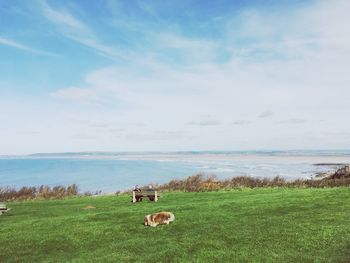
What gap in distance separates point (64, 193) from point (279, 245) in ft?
106

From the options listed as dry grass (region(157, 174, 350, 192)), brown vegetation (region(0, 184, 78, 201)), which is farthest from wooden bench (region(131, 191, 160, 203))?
brown vegetation (region(0, 184, 78, 201))

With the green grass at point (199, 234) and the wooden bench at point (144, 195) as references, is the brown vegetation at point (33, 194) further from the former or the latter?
the green grass at point (199, 234)

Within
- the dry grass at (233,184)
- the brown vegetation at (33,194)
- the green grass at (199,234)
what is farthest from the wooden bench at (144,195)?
the brown vegetation at (33,194)

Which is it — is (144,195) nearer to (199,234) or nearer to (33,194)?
(199,234)

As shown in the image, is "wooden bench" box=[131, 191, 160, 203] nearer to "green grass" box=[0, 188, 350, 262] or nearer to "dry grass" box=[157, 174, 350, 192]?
"green grass" box=[0, 188, 350, 262]

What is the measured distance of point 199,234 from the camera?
56.1ft

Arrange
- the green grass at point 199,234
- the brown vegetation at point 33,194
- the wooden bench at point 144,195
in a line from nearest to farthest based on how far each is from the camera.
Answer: the green grass at point 199,234 < the wooden bench at point 144,195 < the brown vegetation at point 33,194

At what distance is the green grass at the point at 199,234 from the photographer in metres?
14.2

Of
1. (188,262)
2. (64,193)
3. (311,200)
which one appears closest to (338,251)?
(188,262)

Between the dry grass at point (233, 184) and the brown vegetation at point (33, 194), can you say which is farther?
the dry grass at point (233, 184)

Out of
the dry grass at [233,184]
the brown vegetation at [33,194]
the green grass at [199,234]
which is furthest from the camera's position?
the dry grass at [233,184]

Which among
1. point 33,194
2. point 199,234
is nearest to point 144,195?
point 199,234

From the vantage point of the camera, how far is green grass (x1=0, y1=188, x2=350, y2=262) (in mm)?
14234

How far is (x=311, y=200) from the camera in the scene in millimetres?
24969
